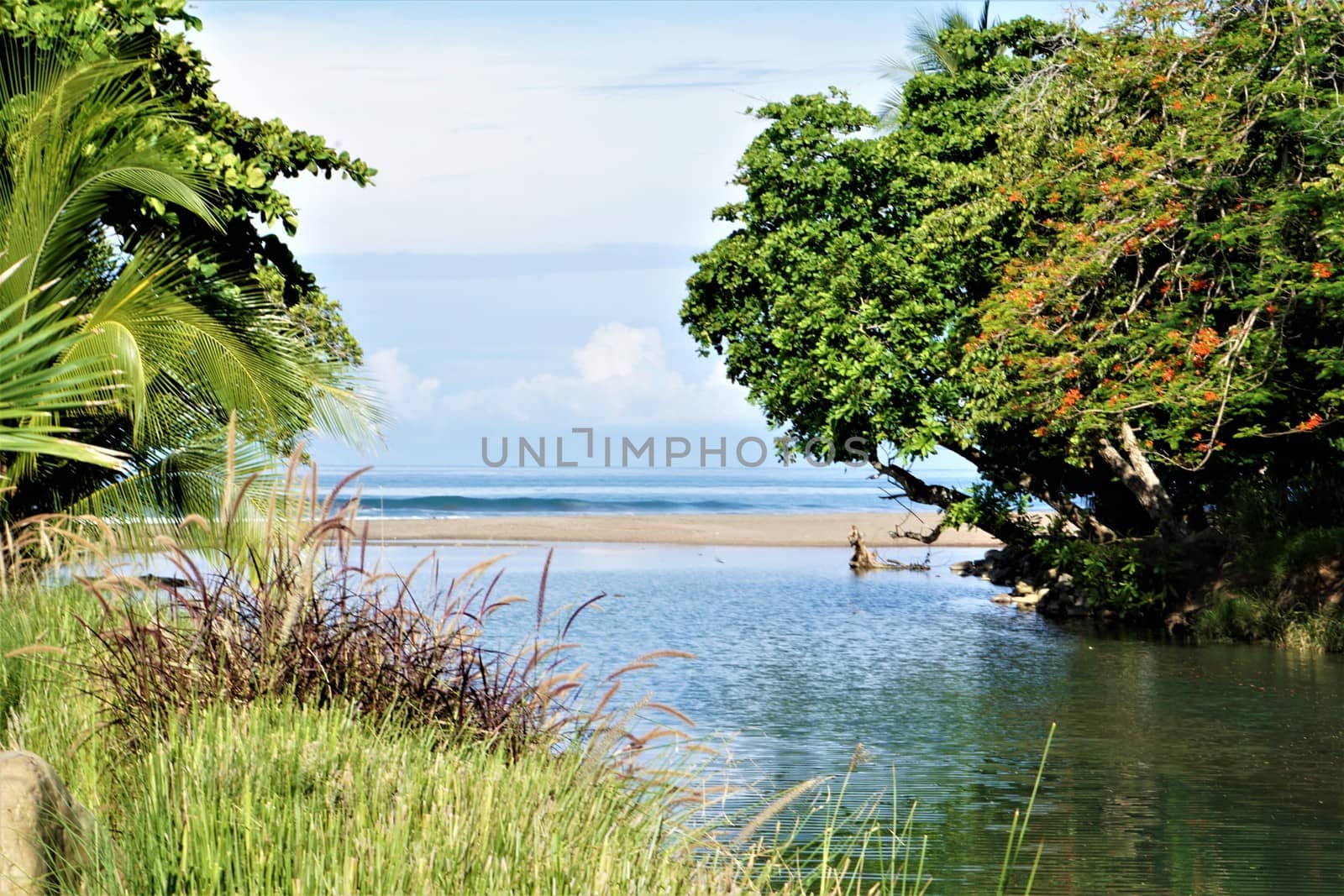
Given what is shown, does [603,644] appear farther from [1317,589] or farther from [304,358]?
[1317,589]

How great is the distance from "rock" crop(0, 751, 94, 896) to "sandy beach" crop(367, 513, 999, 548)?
36.7 meters

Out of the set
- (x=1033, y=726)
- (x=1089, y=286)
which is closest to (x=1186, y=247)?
(x=1089, y=286)

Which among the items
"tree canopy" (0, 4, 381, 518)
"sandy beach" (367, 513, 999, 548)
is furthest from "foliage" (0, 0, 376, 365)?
"sandy beach" (367, 513, 999, 548)

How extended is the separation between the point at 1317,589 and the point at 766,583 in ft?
42.8

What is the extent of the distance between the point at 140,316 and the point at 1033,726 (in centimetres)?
881

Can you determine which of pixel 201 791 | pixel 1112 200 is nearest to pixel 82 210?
pixel 201 791

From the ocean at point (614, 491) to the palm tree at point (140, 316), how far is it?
3346 cm

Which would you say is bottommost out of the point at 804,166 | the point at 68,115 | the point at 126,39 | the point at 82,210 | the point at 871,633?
the point at 871,633

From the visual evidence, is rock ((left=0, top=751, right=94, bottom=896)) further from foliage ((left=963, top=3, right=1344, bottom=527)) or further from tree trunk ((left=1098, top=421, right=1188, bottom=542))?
tree trunk ((left=1098, top=421, right=1188, bottom=542))

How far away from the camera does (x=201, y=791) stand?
4.25m

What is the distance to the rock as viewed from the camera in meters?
3.87

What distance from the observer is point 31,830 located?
12.8 ft

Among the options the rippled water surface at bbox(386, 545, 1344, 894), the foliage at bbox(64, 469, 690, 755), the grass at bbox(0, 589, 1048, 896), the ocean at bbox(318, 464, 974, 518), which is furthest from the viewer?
the ocean at bbox(318, 464, 974, 518)

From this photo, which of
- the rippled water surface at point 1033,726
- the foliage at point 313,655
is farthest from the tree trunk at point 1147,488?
the foliage at point 313,655
